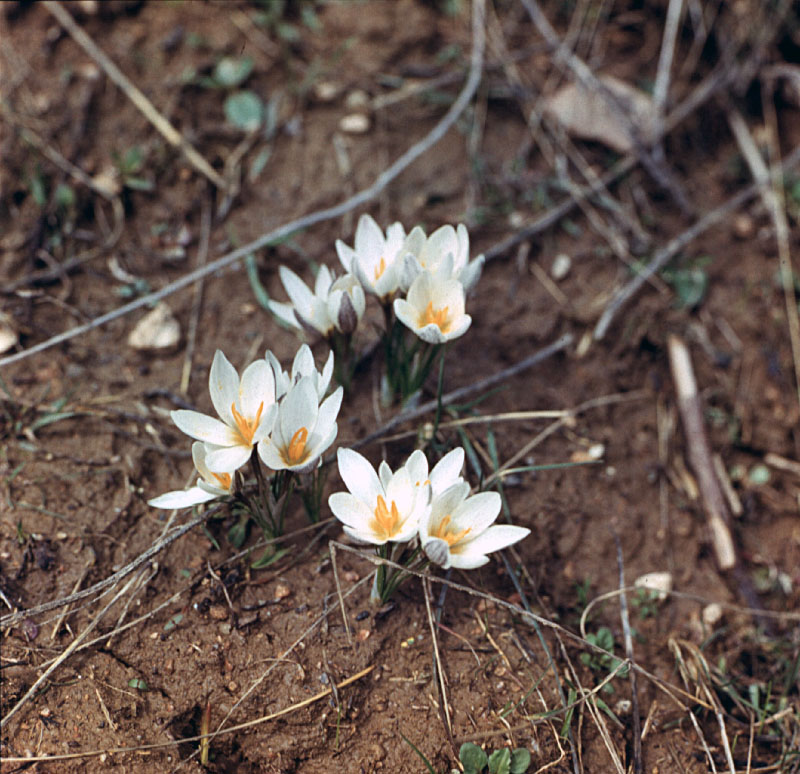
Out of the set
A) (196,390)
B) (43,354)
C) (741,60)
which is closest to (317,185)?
(196,390)

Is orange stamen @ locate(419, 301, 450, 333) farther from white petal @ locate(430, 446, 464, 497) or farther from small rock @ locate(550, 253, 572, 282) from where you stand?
small rock @ locate(550, 253, 572, 282)

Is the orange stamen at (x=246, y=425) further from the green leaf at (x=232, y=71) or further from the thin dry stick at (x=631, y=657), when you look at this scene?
the green leaf at (x=232, y=71)

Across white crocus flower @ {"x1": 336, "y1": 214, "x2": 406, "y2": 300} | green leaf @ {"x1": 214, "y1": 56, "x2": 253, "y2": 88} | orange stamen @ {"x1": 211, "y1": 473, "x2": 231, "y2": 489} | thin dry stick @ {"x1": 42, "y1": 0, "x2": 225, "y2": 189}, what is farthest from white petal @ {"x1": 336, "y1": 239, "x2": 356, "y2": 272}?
green leaf @ {"x1": 214, "y1": 56, "x2": 253, "y2": 88}

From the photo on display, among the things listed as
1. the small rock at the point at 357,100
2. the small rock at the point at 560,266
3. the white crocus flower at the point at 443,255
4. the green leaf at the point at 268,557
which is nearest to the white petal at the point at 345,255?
the white crocus flower at the point at 443,255

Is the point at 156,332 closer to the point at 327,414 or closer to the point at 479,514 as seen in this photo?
the point at 327,414

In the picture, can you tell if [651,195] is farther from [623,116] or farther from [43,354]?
[43,354]

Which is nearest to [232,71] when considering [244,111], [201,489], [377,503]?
[244,111]
